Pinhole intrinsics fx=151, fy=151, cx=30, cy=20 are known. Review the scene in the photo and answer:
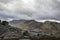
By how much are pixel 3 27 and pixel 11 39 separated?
174ft

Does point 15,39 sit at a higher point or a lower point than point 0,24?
lower

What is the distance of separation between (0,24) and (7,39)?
183ft

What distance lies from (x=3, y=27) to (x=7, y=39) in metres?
54.0

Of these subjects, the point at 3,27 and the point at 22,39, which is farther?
the point at 3,27

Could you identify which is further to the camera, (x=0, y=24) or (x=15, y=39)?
(x=0, y=24)

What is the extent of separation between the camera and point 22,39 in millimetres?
156500

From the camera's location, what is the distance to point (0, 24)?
655ft

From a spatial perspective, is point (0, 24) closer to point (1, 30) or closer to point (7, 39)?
point (1, 30)

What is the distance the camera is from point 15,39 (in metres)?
156

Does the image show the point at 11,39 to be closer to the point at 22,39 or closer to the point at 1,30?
the point at 22,39

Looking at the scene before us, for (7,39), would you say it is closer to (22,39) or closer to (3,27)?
(22,39)

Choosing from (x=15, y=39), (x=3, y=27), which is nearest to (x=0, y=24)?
(x=3, y=27)

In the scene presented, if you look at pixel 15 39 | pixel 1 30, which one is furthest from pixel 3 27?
pixel 15 39

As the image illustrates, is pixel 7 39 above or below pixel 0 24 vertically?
below
